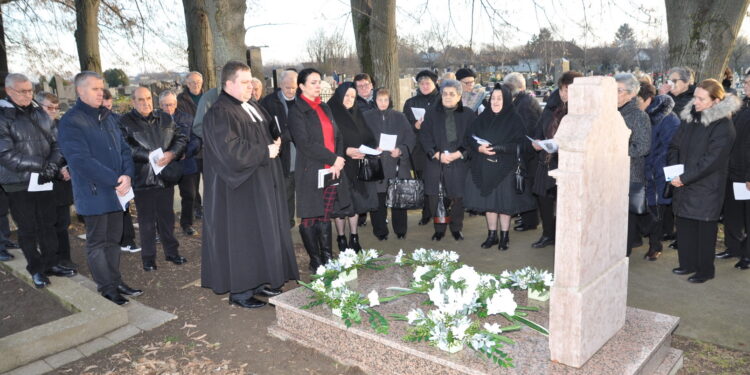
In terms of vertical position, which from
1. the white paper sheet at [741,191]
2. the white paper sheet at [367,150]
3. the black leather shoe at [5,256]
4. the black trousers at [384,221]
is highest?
the white paper sheet at [367,150]

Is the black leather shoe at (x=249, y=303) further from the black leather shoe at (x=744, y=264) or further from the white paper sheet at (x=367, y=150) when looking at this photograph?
the black leather shoe at (x=744, y=264)

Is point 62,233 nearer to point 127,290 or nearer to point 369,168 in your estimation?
point 127,290

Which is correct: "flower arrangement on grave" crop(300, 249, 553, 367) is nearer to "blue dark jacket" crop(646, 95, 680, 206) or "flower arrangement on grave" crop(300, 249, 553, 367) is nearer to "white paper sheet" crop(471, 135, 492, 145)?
"white paper sheet" crop(471, 135, 492, 145)

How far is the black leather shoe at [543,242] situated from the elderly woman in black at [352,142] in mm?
1947

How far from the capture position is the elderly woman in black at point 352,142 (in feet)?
19.5

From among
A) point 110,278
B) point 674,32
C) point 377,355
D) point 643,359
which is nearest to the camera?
point 643,359

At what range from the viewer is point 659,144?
5754 mm

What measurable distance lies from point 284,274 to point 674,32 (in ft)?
22.8

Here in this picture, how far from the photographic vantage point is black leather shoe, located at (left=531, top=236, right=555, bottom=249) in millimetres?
6500

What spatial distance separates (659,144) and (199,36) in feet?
30.7

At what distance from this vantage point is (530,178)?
22.9 feet

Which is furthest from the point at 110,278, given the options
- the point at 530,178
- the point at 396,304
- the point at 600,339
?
the point at 530,178

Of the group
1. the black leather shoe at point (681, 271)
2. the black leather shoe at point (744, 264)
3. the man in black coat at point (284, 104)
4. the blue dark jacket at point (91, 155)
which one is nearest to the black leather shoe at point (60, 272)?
the blue dark jacket at point (91, 155)

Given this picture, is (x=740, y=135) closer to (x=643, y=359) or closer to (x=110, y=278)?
(x=643, y=359)
